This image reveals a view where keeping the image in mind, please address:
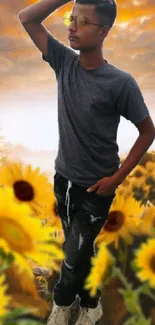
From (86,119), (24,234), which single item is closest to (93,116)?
(86,119)

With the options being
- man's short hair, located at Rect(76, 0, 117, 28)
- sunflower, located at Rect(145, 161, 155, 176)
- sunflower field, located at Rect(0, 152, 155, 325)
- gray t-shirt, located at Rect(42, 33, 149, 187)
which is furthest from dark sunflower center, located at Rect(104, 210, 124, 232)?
sunflower, located at Rect(145, 161, 155, 176)

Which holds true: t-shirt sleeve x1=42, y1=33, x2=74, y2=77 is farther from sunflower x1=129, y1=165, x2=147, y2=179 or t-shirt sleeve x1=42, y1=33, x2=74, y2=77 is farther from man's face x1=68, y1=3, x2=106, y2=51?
sunflower x1=129, y1=165, x2=147, y2=179

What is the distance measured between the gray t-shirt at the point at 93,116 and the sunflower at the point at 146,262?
0.67ft

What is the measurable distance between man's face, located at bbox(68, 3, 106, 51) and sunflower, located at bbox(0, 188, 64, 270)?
0.59 metres

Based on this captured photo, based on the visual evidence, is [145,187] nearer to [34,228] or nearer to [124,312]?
[124,312]

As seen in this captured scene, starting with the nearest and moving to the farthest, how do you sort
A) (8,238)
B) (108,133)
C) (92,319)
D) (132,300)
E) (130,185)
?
(8,238), (132,300), (108,133), (92,319), (130,185)

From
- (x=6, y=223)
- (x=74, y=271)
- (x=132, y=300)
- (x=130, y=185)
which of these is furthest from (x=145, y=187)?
(x=6, y=223)

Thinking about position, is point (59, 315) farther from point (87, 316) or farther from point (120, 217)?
point (120, 217)

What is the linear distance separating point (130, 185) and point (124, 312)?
40 centimetres

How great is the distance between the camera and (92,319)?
3.46ft

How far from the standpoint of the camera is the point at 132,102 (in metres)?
0.87

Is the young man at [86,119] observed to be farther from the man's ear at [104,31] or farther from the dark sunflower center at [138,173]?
the dark sunflower center at [138,173]

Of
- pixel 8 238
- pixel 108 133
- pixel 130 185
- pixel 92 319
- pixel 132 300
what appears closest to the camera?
pixel 8 238

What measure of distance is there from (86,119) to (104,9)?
0.20 metres
